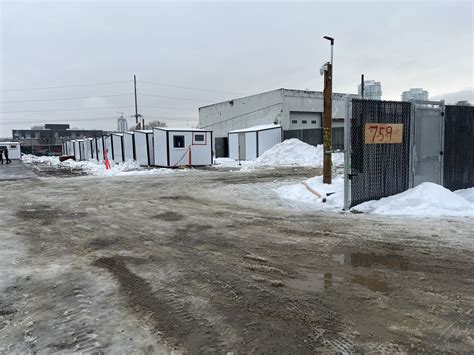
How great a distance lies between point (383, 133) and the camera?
30.0ft

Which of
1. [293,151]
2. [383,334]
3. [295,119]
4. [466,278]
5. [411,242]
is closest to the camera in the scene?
[383,334]

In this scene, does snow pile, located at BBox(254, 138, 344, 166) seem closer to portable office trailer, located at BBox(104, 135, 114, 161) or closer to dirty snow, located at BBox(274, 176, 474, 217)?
portable office trailer, located at BBox(104, 135, 114, 161)

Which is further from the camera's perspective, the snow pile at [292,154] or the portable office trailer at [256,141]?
the portable office trailer at [256,141]

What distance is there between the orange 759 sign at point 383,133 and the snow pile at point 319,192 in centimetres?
182

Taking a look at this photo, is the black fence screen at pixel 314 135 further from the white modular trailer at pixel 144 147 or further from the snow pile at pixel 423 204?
the snow pile at pixel 423 204

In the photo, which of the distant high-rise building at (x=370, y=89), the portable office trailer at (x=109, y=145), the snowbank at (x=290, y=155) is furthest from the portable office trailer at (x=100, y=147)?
the distant high-rise building at (x=370, y=89)

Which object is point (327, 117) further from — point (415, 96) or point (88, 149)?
point (88, 149)

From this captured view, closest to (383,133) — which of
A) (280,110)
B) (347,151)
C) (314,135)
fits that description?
(347,151)

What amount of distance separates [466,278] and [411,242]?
64.8 inches

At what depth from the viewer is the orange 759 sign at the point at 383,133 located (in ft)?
29.4

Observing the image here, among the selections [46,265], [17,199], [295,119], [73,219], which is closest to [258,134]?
[295,119]

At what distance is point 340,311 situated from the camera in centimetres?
392

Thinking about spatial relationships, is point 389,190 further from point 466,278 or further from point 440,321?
point 440,321

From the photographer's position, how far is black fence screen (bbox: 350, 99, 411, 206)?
29.2 ft
